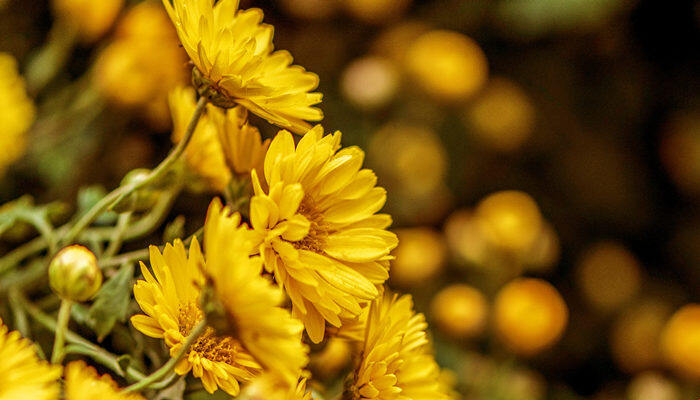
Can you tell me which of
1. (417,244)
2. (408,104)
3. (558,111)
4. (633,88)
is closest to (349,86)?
(408,104)

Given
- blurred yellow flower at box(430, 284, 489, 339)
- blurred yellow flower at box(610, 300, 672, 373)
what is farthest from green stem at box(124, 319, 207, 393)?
blurred yellow flower at box(610, 300, 672, 373)

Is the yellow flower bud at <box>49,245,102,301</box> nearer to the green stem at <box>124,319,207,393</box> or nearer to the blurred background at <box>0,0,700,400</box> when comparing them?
the green stem at <box>124,319,207,393</box>

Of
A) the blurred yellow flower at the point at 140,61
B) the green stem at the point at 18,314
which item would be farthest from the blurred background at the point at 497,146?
the green stem at the point at 18,314

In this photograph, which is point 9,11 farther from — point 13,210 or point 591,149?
point 591,149

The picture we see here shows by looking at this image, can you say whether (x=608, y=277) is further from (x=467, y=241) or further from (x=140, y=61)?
(x=140, y=61)

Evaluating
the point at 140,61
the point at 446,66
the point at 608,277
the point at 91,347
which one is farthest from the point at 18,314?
the point at 608,277

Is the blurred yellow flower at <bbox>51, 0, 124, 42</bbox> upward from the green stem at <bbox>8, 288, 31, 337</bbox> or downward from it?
upward
